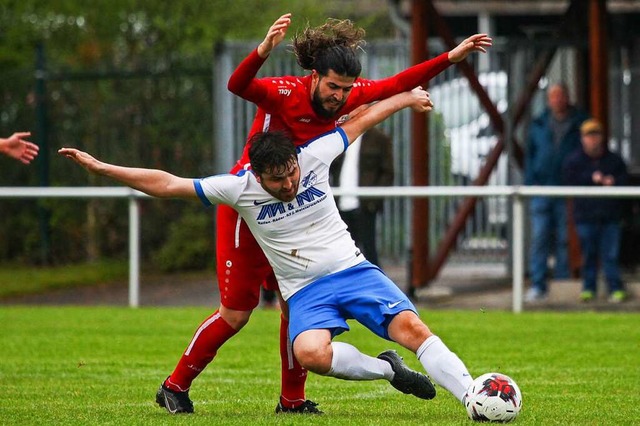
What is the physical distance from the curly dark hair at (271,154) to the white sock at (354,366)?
2.96ft

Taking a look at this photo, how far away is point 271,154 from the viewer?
22.4 ft

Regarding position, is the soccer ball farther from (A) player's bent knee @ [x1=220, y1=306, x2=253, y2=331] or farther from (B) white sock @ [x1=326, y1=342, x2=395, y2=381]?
(A) player's bent knee @ [x1=220, y1=306, x2=253, y2=331]

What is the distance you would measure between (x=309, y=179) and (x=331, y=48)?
699 mm

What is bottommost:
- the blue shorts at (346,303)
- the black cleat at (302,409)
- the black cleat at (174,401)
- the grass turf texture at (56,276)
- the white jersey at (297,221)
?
the grass turf texture at (56,276)

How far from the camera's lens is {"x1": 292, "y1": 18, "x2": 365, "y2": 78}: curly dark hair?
23.4 ft

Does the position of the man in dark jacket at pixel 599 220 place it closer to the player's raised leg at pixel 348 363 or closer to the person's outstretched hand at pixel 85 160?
the player's raised leg at pixel 348 363

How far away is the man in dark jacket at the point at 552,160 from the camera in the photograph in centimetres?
1490

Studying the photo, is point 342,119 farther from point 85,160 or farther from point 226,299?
point 85,160

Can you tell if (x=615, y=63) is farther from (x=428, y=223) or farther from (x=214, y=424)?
(x=214, y=424)

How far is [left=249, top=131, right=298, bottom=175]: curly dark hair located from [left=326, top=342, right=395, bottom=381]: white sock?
90cm

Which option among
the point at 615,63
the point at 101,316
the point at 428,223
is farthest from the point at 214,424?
the point at 615,63

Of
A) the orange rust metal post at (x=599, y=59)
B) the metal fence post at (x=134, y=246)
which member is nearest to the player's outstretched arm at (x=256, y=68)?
the metal fence post at (x=134, y=246)

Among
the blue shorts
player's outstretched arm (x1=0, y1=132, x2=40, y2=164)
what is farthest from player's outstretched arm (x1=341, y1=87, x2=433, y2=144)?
player's outstretched arm (x1=0, y1=132, x2=40, y2=164)

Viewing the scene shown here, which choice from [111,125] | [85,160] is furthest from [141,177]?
[111,125]
